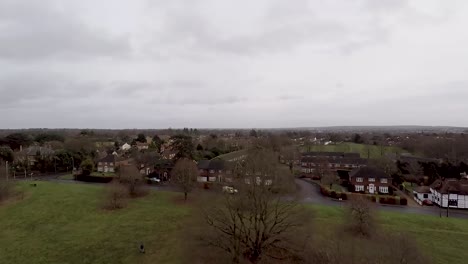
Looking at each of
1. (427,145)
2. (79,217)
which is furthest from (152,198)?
(427,145)

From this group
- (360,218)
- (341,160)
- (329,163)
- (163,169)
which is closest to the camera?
(360,218)

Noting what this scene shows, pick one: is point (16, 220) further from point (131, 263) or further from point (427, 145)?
point (427, 145)

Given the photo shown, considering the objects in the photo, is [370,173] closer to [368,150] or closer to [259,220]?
[259,220]

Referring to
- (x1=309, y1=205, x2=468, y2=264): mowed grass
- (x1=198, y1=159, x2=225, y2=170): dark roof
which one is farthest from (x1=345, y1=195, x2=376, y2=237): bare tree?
(x1=198, y1=159, x2=225, y2=170): dark roof

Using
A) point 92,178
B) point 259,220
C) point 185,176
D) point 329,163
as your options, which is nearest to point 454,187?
point 329,163

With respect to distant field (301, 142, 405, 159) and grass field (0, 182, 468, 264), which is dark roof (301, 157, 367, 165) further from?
grass field (0, 182, 468, 264)

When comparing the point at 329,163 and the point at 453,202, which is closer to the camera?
the point at 453,202

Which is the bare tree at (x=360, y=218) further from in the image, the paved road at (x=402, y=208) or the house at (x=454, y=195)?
the house at (x=454, y=195)

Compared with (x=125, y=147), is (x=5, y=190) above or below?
below

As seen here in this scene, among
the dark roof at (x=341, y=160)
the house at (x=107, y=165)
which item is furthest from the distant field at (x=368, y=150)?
the house at (x=107, y=165)
